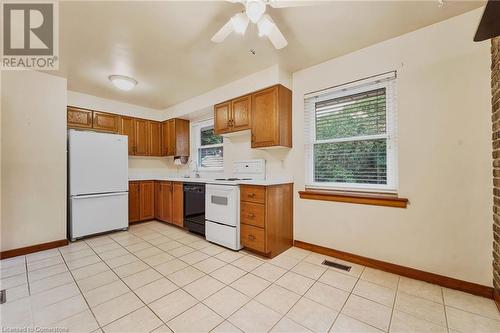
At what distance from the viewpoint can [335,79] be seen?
2672 millimetres

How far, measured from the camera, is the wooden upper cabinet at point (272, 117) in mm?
2822

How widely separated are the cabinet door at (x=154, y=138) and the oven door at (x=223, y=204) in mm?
2295

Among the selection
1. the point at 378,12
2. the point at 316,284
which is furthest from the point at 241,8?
the point at 316,284

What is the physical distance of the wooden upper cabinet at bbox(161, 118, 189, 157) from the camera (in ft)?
15.3

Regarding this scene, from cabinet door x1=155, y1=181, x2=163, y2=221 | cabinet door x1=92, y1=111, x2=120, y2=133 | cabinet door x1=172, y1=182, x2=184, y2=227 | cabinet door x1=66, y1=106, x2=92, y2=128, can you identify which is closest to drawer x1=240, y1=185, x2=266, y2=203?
cabinet door x1=172, y1=182, x2=184, y2=227

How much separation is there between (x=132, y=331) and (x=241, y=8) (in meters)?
2.63

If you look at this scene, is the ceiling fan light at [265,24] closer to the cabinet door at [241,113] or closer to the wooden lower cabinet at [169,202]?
the cabinet door at [241,113]

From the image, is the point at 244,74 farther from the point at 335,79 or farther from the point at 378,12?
the point at 378,12

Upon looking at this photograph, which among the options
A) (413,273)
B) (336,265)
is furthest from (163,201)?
(413,273)

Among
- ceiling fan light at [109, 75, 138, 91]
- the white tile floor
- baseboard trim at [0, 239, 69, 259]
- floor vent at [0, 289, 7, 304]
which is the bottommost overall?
the white tile floor

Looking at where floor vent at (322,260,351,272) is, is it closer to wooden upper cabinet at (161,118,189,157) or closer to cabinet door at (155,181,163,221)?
cabinet door at (155,181,163,221)

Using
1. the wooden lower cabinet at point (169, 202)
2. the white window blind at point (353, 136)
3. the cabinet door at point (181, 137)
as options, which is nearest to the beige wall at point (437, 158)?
the white window blind at point (353, 136)

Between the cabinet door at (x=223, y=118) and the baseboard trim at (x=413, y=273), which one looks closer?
the baseboard trim at (x=413, y=273)

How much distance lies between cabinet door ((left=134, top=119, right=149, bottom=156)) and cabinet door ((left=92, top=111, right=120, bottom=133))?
38 centimetres
